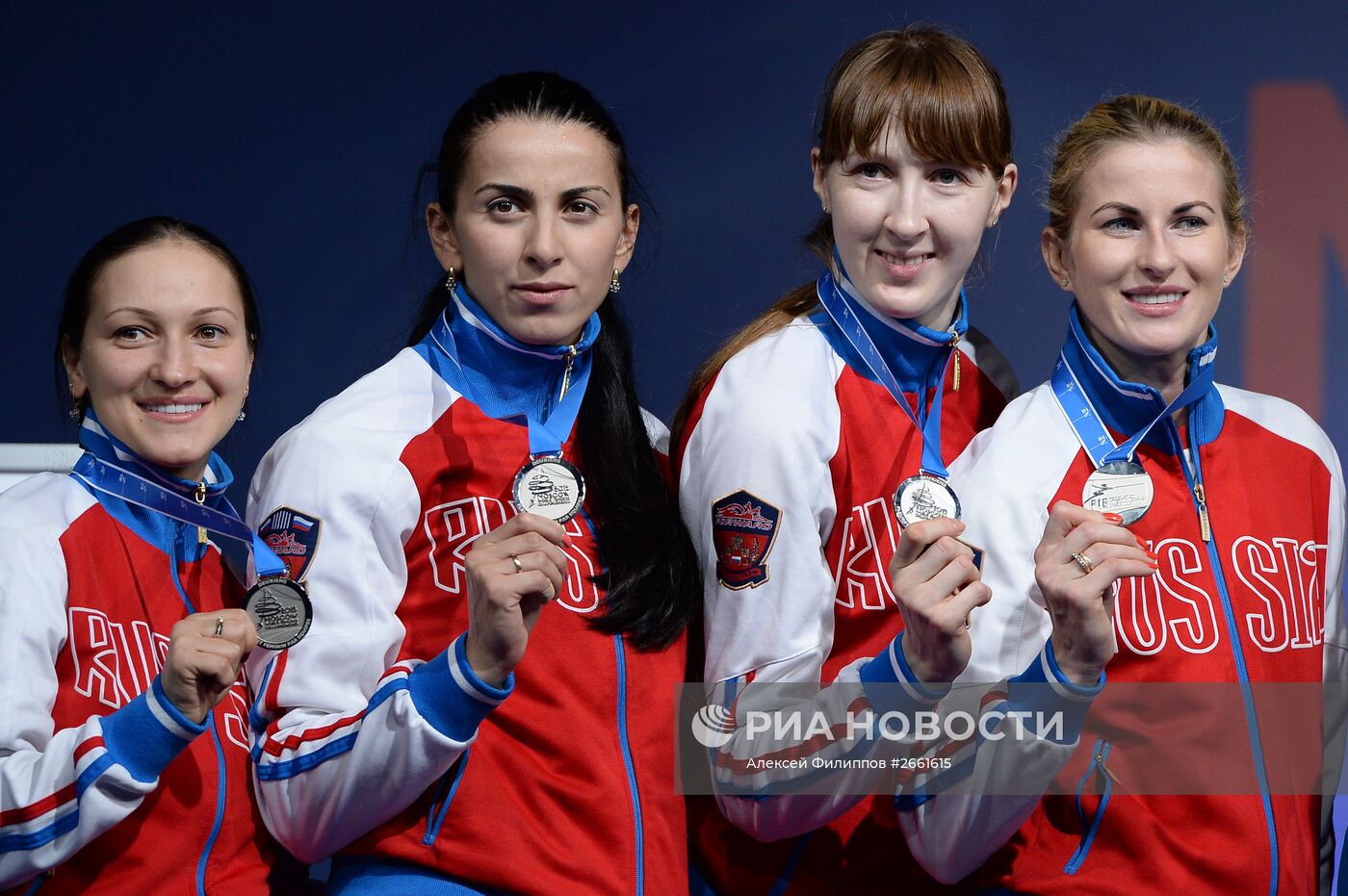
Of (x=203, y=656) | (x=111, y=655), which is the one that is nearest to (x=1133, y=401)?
(x=203, y=656)

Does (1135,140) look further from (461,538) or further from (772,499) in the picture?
(461,538)

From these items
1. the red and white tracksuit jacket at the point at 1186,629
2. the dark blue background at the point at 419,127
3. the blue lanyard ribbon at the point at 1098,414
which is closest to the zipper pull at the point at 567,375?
the red and white tracksuit jacket at the point at 1186,629

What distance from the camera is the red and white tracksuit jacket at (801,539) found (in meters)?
1.86

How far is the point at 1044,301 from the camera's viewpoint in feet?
9.25

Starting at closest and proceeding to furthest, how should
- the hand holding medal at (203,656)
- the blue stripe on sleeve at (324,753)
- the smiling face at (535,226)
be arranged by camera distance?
the hand holding medal at (203,656) → the blue stripe on sleeve at (324,753) → the smiling face at (535,226)

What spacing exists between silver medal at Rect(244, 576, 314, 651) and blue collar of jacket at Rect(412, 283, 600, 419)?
377 mm

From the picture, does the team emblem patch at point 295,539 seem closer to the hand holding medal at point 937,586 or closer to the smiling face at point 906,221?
the hand holding medal at point 937,586

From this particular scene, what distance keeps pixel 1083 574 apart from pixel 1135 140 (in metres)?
0.70

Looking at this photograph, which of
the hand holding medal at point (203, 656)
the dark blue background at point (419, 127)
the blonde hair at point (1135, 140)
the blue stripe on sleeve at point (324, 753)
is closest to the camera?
the hand holding medal at point (203, 656)

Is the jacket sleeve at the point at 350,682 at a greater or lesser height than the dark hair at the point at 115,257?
lesser

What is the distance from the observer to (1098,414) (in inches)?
79.0

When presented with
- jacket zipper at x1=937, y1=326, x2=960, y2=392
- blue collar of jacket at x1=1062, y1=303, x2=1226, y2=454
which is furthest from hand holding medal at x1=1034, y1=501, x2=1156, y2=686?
jacket zipper at x1=937, y1=326, x2=960, y2=392

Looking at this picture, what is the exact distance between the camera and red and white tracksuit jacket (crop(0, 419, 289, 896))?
5.40 ft

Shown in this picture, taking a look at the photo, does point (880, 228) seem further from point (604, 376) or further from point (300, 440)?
point (300, 440)
